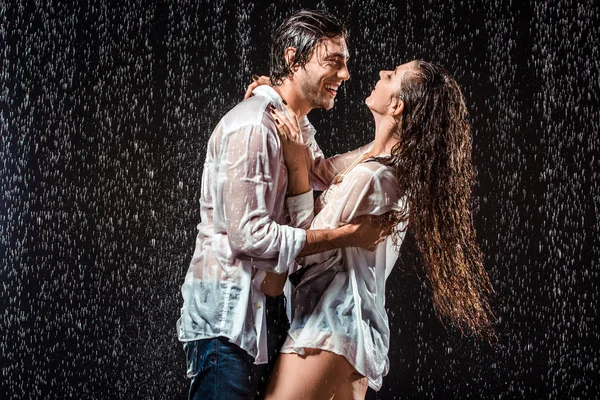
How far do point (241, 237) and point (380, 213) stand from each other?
425mm

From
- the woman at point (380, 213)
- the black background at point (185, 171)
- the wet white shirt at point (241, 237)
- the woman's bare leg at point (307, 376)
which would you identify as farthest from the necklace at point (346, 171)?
the black background at point (185, 171)

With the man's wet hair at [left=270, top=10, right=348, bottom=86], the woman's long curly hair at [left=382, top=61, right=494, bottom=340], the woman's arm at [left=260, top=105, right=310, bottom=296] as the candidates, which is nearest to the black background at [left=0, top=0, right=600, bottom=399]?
the woman's long curly hair at [left=382, top=61, right=494, bottom=340]

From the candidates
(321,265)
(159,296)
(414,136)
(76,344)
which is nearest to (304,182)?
(321,265)

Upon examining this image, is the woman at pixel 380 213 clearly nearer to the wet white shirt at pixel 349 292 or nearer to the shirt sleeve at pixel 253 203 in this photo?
the wet white shirt at pixel 349 292

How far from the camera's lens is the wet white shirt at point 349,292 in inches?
75.7

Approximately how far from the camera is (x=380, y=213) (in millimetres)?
2045

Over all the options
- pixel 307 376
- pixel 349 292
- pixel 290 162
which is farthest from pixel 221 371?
pixel 290 162

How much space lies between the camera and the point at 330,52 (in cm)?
214

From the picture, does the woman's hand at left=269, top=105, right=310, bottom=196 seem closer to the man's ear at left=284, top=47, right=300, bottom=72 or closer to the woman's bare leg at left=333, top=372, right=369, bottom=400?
the man's ear at left=284, top=47, right=300, bottom=72

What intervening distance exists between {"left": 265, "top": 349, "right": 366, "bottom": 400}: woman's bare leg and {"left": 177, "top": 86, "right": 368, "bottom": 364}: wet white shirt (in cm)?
8

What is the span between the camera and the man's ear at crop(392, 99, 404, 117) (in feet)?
7.03

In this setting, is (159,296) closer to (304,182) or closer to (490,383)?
(490,383)

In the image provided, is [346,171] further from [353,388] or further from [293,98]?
[353,388]

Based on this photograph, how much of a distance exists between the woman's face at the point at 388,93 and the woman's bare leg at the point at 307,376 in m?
Answer: 0.70
